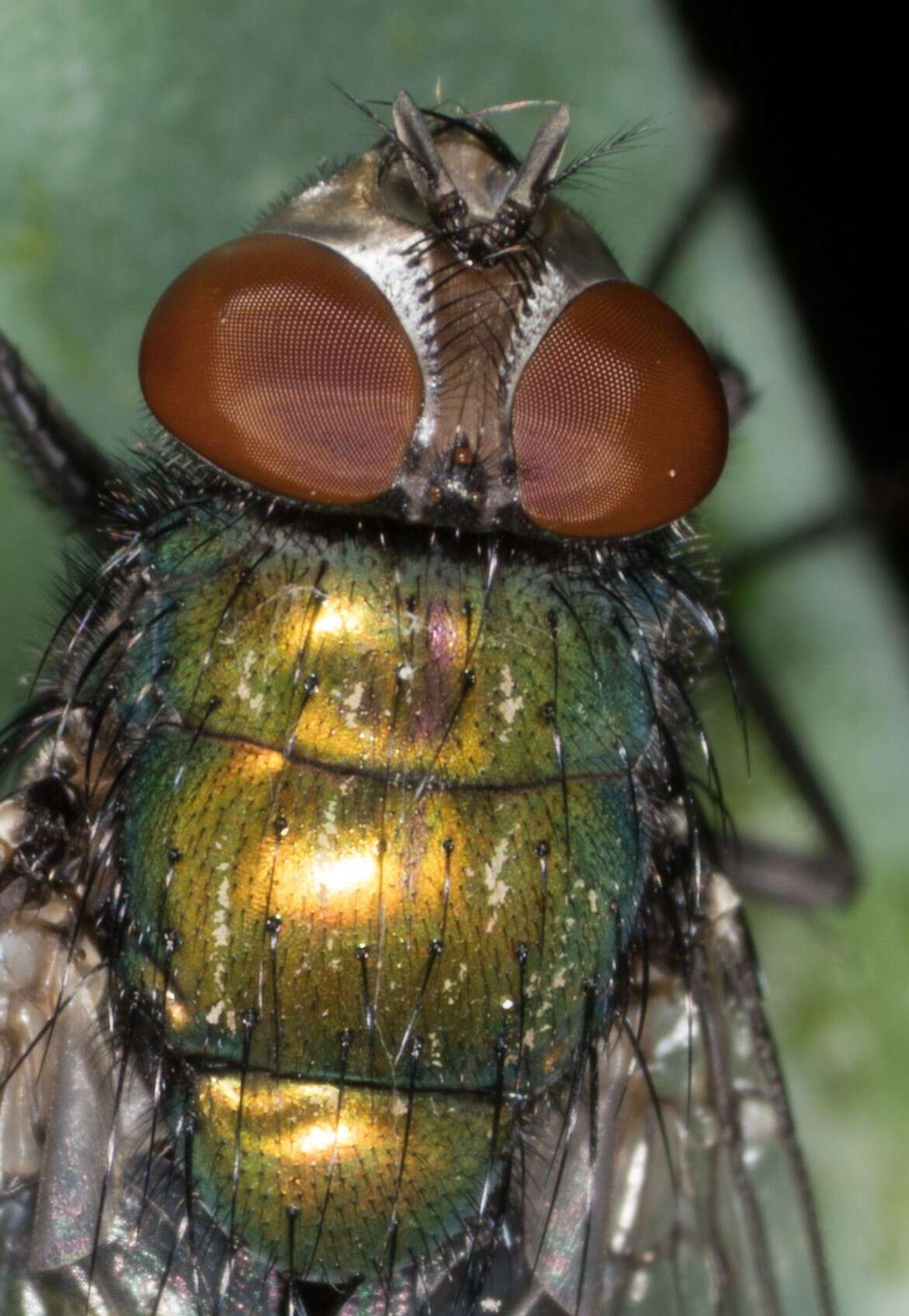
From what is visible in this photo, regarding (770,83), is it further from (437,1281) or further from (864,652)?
(437,1281)

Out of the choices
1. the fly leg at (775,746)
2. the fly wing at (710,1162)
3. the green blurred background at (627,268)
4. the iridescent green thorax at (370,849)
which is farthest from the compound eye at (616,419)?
the fly leg at (775,746)

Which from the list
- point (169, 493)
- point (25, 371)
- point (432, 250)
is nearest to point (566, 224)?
point (432, 250)

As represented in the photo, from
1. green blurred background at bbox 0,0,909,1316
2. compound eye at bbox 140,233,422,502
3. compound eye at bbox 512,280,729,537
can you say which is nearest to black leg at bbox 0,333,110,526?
green blurred background at bbox 0,0,909,1316

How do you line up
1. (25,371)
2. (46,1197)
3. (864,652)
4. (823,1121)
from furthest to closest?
(864,652) → (823,1121) → (25,371) → (46,1197)

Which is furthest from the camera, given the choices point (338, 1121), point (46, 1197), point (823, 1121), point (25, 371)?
point (823, 1121)

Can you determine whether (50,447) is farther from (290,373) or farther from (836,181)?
(836,181)

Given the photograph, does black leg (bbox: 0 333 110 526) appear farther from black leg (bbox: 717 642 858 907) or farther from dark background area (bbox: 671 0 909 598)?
dark background area (bbox: 671 0 909 598)

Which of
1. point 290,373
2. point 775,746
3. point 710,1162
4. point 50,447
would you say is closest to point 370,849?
point 290,373
